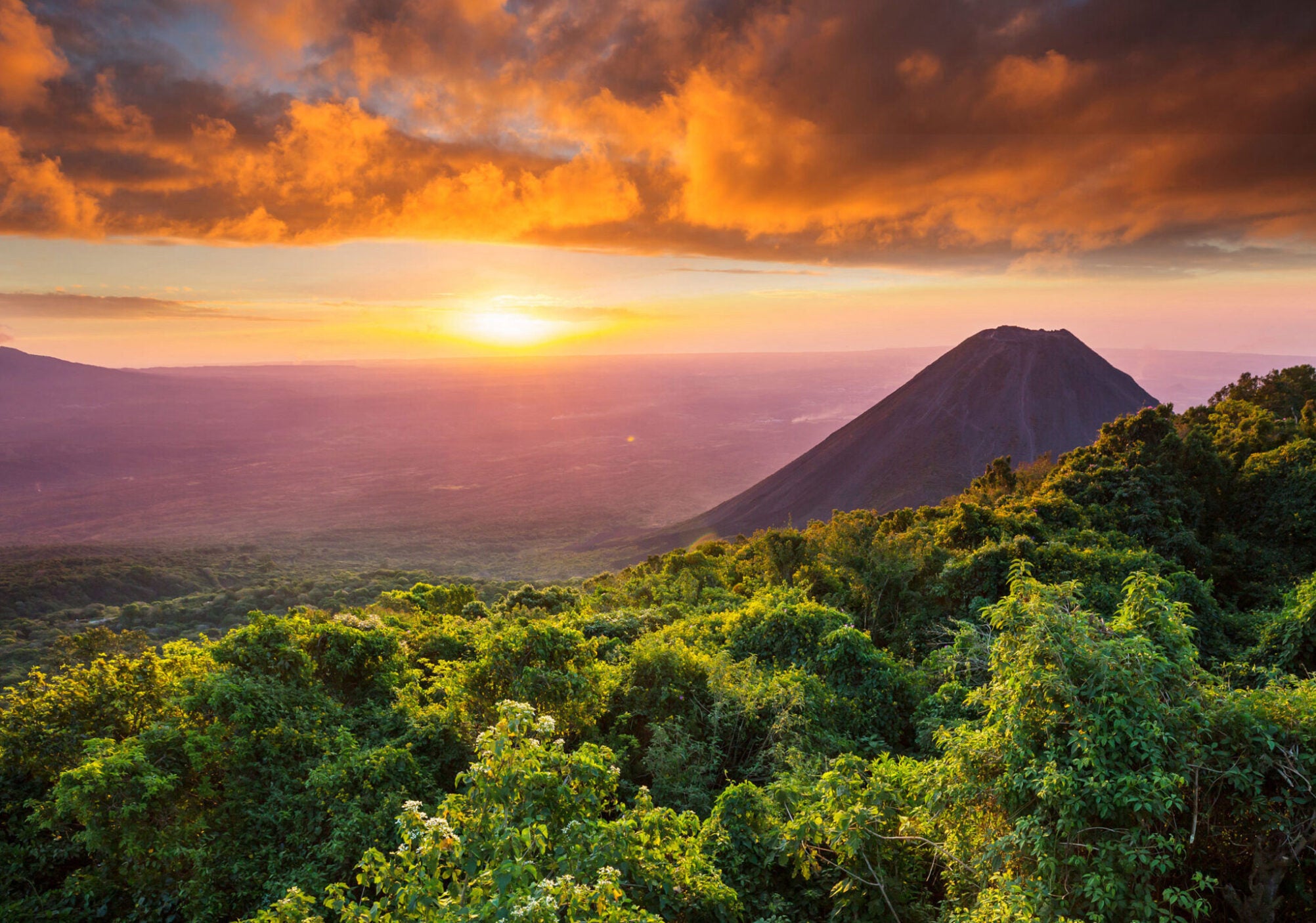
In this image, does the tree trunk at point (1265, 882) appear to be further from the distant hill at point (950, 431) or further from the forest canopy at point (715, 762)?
the distant hill at point (950, 431)

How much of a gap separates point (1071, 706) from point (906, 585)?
16.9 m

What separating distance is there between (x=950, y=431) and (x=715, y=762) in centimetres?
8780

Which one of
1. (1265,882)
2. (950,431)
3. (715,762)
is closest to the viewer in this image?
(1265,882)

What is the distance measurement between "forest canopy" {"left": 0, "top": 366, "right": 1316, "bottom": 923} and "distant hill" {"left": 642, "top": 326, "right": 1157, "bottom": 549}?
197 ft

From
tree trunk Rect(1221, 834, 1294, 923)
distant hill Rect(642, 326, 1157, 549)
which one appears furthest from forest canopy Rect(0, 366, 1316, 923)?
distant hill Rect(642, 326, 1157, 549)

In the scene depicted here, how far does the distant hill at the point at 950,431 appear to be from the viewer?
80938 millimetres

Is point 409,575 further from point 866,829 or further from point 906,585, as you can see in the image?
point 866,829

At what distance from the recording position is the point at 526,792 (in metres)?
5.53

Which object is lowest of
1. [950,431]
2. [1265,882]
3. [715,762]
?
[715,762]

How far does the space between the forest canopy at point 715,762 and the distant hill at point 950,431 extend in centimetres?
6013

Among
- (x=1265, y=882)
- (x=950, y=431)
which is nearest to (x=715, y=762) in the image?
(x=1265, y=882)

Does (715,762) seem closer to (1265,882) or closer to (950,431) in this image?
(1265,882)

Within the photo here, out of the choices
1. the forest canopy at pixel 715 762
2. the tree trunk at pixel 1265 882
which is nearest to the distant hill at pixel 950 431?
the forest canopy at pixel 715 762

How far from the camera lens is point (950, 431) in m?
88.4
